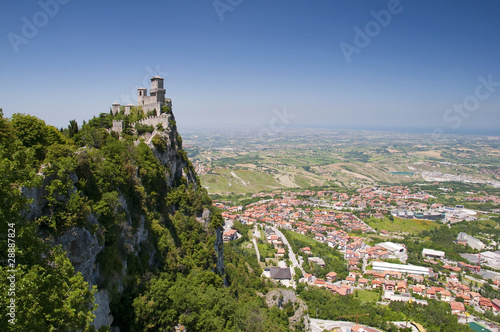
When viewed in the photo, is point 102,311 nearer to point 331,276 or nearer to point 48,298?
point 48,298

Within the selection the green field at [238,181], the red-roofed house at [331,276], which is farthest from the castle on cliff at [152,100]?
the green field at [238,181]

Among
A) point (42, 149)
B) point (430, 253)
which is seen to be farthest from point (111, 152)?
point (430, 253)

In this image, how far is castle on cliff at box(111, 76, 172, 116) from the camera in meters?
32.5

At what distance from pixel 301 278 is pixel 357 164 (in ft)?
477

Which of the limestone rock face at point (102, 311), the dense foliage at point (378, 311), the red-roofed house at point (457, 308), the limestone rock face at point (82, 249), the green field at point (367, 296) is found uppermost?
the limestone rock face at point (82, 249)

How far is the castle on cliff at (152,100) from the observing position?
32.5 metres

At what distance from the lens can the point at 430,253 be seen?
63.4m

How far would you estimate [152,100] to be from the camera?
33.1m

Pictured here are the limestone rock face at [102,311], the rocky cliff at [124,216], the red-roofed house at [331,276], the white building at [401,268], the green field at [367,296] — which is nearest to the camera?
the rocky cliff at [124,216]

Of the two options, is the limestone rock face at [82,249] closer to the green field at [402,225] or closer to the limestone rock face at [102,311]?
the limestone rock face at [102,311]

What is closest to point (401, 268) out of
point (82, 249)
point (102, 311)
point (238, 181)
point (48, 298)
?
point (102, 311)

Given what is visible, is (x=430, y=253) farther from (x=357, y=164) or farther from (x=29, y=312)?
(x=357, y=164)

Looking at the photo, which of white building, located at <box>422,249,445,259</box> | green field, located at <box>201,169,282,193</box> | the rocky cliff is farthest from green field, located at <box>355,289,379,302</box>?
green field, located at <box>201,169,282,193</box>

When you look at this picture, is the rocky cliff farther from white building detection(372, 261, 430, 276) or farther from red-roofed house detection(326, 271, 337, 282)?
white building detection(372, 261, 430, 276)
